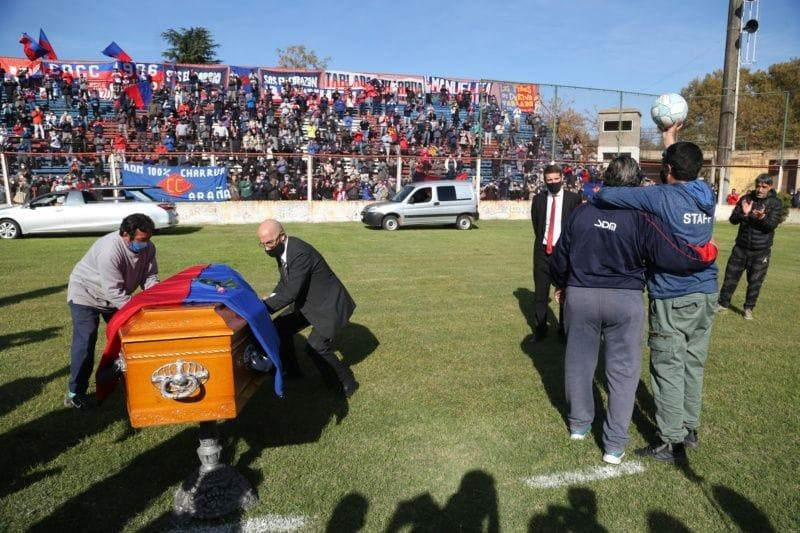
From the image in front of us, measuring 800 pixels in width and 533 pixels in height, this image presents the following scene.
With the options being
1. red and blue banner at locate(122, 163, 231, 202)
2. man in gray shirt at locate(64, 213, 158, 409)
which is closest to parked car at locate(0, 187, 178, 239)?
red and blue banner at locate(122, 163, 231, 202)

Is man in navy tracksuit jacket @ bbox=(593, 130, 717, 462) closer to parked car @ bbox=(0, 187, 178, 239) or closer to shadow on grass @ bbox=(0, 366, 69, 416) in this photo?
shadow on grass @ bbox=(0, 366, 69, 416)

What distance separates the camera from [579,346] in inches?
147

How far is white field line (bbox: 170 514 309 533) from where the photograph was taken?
303 cm

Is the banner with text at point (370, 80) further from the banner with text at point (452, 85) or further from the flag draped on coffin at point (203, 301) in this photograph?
the flag draped on coffin at point (203, 301)

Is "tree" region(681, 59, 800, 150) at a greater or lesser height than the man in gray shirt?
greater

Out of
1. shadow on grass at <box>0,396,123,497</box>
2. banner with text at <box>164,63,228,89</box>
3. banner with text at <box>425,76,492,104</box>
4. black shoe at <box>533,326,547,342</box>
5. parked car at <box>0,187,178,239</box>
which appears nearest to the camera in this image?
shadow on grass at <box>0,396,123,497</box>

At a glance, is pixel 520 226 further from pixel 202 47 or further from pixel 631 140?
pixel 202 47

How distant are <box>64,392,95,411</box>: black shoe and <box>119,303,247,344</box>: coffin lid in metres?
2.10

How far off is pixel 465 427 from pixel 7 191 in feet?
67.0

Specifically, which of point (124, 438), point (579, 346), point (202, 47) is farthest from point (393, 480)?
point (202, 47)

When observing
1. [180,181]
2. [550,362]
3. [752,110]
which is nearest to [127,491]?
[550,362]

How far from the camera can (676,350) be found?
3.62 meters

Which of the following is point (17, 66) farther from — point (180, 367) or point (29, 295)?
point (180, 367)

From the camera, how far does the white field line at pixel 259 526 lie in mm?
3029
